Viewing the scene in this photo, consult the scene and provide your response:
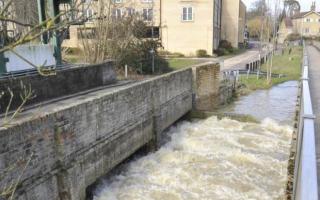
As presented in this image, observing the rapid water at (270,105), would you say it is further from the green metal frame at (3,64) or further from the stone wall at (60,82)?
the green metal frame at (3,64)

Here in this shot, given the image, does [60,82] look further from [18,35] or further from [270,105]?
[270,105]

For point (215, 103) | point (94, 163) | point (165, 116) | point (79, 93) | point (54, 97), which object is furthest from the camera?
point (215, 103)

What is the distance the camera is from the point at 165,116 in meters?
15.0

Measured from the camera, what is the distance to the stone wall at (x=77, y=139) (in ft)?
23.1

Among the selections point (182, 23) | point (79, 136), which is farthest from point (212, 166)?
point (182, 23)

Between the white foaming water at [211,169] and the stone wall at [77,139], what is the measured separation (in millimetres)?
703

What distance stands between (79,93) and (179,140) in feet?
14.0

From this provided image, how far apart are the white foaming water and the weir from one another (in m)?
0.68

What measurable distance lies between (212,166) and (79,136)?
4.52 m

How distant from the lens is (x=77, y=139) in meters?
8.84

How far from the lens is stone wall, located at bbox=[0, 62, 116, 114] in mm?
10641

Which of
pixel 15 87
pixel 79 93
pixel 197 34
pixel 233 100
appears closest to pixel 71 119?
pixel 15 87

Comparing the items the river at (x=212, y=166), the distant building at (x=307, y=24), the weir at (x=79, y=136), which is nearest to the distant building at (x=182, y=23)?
the river at (x=212, y=166)

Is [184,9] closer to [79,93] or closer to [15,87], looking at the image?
[79,93]
